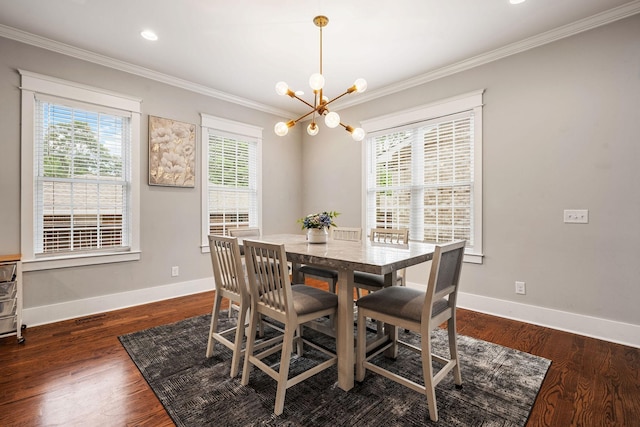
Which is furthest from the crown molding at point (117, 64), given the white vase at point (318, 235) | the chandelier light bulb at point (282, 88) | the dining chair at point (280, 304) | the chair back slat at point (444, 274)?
the chair back slat at point (444, 274)

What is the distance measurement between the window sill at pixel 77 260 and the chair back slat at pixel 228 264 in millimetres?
1885

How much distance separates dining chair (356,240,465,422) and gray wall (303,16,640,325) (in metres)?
1.69

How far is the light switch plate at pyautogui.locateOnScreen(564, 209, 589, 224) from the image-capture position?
2.72m

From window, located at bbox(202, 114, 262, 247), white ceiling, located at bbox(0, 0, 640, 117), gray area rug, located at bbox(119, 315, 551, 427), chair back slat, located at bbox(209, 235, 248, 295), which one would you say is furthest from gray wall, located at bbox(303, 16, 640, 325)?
window, located at bbox(202, 114, 262, 247)

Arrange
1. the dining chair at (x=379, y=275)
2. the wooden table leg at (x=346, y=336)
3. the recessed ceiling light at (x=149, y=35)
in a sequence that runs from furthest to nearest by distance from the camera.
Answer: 1. the recessed ceiling light at (x=149, y=35)
2. the dining chair at (x=379, y=275)
3. the wooden table leg at (x=346, y=336)

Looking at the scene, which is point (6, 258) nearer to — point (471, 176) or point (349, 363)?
point (349, 363)

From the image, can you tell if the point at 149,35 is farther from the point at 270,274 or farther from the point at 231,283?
the point at 270,274

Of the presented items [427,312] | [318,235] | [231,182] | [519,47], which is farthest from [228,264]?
[519,47]

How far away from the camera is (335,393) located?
Result: 73.0 inches

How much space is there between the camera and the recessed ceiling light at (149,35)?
2836 millimetres

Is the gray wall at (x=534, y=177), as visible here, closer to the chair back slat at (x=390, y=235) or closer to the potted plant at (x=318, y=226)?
the chair back slat at (x=390, y=235)

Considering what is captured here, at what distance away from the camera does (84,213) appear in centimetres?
329

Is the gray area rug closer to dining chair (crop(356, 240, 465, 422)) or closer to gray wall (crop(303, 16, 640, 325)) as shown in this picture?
dining chair (crop(356, 240, 465, 422))

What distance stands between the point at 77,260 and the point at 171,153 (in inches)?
61.7
